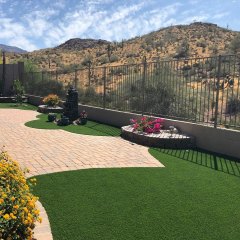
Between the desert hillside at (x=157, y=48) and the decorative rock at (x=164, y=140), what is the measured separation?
84.1 feet

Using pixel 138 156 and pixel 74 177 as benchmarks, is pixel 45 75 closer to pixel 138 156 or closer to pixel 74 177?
pixel 138 156

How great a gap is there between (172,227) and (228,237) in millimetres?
607

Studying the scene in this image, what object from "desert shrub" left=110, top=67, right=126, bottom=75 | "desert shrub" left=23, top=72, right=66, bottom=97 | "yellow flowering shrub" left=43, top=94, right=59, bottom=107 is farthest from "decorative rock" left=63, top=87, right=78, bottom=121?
"desert shrub" left=23, top=72, right=66, bottom=97

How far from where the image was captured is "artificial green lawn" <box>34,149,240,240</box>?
3.68m

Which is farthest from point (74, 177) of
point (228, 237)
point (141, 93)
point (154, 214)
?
point (141, 93)

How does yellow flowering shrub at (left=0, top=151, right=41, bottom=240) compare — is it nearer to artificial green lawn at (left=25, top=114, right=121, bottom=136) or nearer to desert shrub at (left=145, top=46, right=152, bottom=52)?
artificial green lawn at (left=25, top=114, right=121, bottom=136)

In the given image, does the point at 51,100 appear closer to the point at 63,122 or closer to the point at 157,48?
the point at 63,122

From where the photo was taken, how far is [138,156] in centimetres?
730

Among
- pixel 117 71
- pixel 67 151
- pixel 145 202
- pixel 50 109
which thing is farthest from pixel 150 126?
pixel 50 109

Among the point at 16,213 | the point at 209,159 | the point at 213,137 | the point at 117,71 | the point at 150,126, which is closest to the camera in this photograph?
the point at 16,213

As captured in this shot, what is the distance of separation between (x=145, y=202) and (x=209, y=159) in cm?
303

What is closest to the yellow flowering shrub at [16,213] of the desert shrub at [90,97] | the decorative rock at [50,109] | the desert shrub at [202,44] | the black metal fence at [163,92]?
the black metal fence at [163,92]

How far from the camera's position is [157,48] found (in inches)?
1652

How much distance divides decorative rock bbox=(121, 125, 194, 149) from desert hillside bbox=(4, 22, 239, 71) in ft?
84.1
